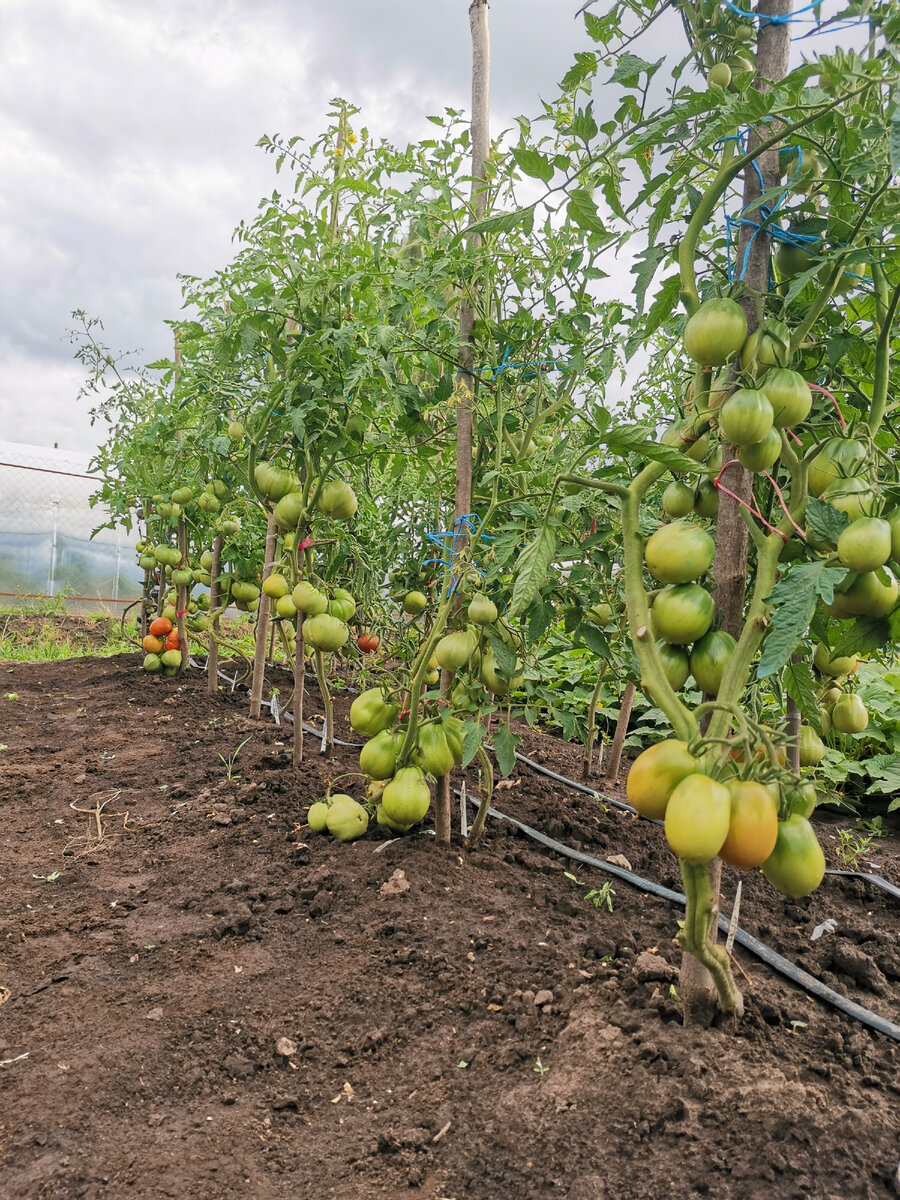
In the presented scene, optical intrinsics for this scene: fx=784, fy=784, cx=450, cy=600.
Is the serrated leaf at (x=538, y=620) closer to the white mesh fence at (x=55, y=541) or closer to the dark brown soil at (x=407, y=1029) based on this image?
the dark brown soil at (x=407, y=1029)

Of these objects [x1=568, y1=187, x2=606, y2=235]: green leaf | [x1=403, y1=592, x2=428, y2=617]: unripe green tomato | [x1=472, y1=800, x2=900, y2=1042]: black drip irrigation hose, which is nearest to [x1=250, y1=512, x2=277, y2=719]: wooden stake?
[x1=403, y1=592, x2=428, y2=617]: unripe green tomato

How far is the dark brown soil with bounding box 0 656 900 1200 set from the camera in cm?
123

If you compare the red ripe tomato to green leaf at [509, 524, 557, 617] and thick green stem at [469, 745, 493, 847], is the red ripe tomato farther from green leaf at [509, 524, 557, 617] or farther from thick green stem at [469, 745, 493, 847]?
thick green stem at [469, 745, 493, 847]

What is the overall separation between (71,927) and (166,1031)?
2.21 ft

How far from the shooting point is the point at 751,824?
40.6 inches

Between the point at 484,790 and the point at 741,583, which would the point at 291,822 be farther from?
the point at 741,583

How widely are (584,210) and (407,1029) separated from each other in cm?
165

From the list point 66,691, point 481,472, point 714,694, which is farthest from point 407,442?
point 66,691

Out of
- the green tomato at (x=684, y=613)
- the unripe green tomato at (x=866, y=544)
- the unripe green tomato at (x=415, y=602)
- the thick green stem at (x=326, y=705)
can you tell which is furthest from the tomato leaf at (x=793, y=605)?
the thick green stem at (x=326, y=705)

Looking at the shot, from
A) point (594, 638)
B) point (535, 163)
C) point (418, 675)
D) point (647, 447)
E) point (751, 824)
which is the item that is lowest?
point (418, 675)

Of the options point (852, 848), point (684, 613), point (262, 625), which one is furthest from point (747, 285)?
point (262, 625)

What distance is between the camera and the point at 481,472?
2.59 m

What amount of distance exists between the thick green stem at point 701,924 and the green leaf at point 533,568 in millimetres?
503

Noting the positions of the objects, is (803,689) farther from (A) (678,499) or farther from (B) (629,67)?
(B) (629,67)
